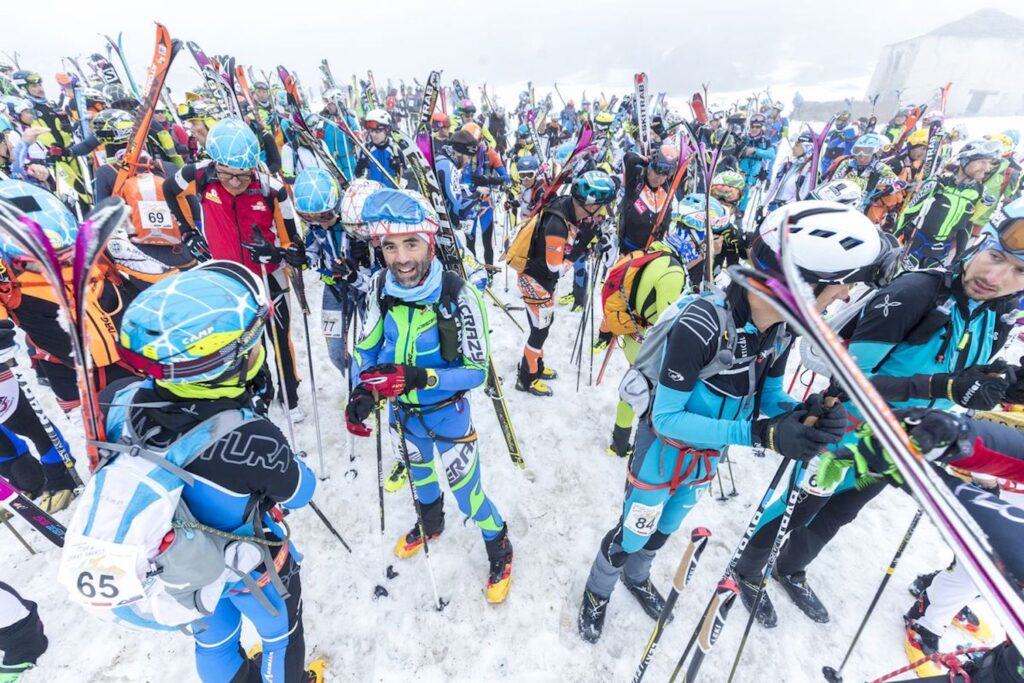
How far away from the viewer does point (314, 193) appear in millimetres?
4695

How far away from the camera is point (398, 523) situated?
4684 millimetres

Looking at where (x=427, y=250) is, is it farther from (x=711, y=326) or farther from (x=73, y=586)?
(x=73, y=586)

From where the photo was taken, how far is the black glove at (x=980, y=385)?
2.47 meters

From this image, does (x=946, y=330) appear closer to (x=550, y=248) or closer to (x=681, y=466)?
(x=681, y=466)

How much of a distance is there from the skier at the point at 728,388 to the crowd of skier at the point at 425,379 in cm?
1

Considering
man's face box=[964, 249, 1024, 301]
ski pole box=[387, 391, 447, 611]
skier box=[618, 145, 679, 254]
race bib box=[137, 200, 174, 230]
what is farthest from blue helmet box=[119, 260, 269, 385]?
skier box=[618, 145, 679, 254]

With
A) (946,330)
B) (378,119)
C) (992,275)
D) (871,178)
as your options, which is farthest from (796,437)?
(871,178)

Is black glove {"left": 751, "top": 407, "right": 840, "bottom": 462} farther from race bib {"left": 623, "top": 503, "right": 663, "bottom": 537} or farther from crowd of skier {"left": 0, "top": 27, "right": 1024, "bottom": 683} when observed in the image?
race bib {"left": 623, "top": 503, "right": 663, "bottom": 537}

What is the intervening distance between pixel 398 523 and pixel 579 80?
202532 mm

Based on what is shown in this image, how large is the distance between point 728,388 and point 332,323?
4.76 meters

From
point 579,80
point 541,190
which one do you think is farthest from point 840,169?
point 579,80

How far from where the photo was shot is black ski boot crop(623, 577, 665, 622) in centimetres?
383

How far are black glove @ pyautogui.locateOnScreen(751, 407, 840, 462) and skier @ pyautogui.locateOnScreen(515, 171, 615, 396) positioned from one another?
12.7ft

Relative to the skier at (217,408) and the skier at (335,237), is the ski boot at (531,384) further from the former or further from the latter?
the skier at (217,408)
